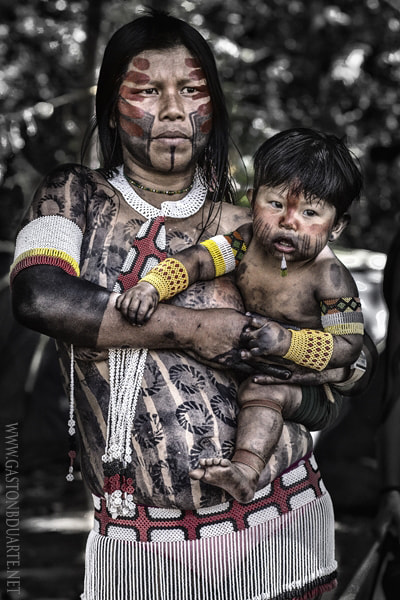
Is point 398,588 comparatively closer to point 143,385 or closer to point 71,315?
point 143,385

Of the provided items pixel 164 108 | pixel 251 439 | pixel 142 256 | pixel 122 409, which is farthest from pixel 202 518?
pixel 164 108

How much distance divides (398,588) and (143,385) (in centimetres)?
170

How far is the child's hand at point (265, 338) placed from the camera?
234 centimetres

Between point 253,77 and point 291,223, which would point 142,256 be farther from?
point 253,77

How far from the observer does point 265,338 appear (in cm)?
234

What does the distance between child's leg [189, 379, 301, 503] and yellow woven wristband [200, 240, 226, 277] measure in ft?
1.05

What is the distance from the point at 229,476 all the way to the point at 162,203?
82 centimetres

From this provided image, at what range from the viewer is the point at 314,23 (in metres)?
7.12

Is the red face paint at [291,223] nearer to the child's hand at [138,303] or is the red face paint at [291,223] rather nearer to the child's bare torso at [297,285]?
the child's bare torso at [297,285]

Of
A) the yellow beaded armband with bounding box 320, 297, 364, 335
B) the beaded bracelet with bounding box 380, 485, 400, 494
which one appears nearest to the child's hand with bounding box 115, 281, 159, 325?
the yellow beaded armband with bounding box 320, 297, 364, 335

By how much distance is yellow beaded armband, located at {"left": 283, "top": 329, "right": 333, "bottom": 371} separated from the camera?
93.3 inches

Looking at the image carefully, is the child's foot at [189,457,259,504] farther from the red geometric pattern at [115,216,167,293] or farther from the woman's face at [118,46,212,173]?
the woman's face at [118,46,212,173]

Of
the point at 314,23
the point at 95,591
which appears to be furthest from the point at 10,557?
the point at 314,23

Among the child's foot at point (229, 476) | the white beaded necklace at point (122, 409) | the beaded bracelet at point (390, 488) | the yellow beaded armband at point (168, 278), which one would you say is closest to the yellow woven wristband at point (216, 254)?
the yellow beaded armband at point (168, 278)
